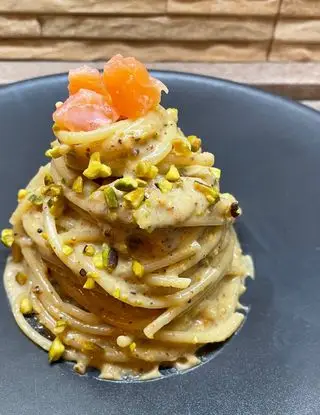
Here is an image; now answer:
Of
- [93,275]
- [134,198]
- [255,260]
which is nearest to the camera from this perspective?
[134,198]

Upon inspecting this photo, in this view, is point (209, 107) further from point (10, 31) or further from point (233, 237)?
point (10, 31)

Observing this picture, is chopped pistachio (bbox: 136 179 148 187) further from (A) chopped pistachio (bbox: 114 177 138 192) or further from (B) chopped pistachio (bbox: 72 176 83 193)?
(B) chopped pistachio (bbox: 72 176 83 193)

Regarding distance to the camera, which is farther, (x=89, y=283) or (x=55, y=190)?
(x=55, y=190)

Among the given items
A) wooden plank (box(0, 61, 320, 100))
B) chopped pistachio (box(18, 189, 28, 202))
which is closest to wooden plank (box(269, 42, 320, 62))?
wooden plank (box(0, 61, 320, 100))

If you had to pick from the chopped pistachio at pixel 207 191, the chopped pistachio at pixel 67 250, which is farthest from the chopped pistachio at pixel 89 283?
the chopped pistachio at pixel 207 191

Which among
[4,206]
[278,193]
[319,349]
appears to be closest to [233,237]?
[278,193]

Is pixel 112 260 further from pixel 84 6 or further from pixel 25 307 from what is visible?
pixel 84 6

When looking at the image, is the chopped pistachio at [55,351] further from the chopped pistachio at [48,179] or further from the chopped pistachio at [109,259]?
the chopped pistachio at [48,179]

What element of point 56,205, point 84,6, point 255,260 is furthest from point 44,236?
point 84,6
